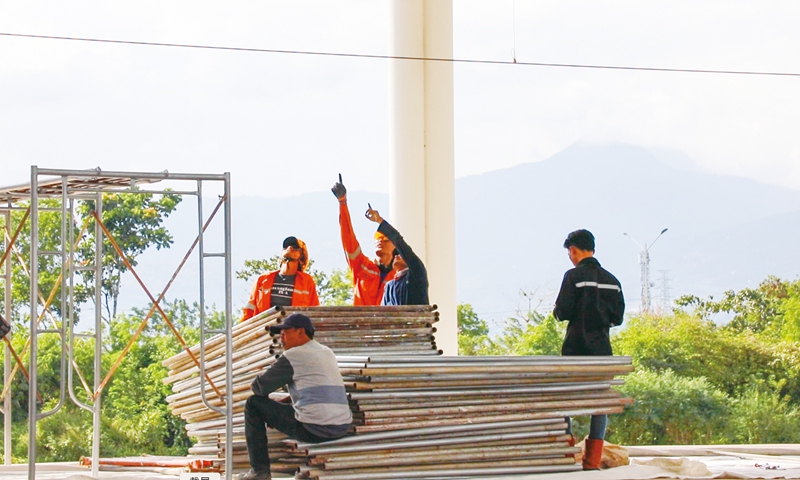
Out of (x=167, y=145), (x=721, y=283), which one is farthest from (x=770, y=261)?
(x=167, y=145)

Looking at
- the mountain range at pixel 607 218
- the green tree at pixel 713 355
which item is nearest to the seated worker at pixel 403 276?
the green tree at pixel 713 355

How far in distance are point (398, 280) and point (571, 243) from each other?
138 centimetres

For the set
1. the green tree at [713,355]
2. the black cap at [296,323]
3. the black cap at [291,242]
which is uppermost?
the black cap at [291,242]

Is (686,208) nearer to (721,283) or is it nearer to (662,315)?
(721,283)

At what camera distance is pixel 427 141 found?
440 inches

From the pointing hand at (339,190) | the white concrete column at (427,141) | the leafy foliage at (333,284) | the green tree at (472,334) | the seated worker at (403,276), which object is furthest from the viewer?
the leafy foliage at (333,284)

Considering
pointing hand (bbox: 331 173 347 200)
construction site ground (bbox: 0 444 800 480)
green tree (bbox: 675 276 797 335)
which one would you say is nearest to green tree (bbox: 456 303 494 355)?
green tree (bbox: 675 276 797 335)

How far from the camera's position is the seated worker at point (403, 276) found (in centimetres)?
834

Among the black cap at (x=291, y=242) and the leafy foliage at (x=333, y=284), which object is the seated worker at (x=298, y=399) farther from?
the leafy foliage at (x=333, y=284)

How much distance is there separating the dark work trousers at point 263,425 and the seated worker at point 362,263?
6.03 ft

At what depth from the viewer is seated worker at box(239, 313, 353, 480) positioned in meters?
7.17

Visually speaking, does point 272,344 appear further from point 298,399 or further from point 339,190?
point 339,190

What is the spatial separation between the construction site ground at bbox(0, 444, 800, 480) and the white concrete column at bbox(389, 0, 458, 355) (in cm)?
243

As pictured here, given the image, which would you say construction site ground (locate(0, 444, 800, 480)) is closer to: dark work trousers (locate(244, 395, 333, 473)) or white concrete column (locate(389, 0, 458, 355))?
dark work trousers (locate(244, 395, 333, 473))
